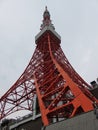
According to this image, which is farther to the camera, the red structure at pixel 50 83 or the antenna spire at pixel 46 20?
the antenna spire at pixel 46 20

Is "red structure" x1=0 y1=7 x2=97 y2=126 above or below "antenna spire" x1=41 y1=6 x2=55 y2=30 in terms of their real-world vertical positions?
below

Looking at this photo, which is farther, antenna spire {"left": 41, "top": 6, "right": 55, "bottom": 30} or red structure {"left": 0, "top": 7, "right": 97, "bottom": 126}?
antenna spire {"left": 41, "top": 6, "right": 55, "bottom": 30}

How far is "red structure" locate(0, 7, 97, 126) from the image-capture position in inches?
789

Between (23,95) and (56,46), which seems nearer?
(23,95)

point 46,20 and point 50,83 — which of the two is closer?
point 50,83

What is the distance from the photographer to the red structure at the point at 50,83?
2005cm

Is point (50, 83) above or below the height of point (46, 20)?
below

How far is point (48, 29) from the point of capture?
40.8 metres

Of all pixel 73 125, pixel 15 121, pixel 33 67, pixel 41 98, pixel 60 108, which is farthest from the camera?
pixel 33 67

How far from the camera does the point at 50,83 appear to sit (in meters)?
28.2

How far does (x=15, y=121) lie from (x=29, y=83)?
22.6ft

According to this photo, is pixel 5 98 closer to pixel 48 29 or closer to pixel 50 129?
pixel 48 29

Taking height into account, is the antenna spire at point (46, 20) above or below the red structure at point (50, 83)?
above

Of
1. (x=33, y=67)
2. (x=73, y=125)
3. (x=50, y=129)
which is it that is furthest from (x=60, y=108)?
(x=33, y=67)
